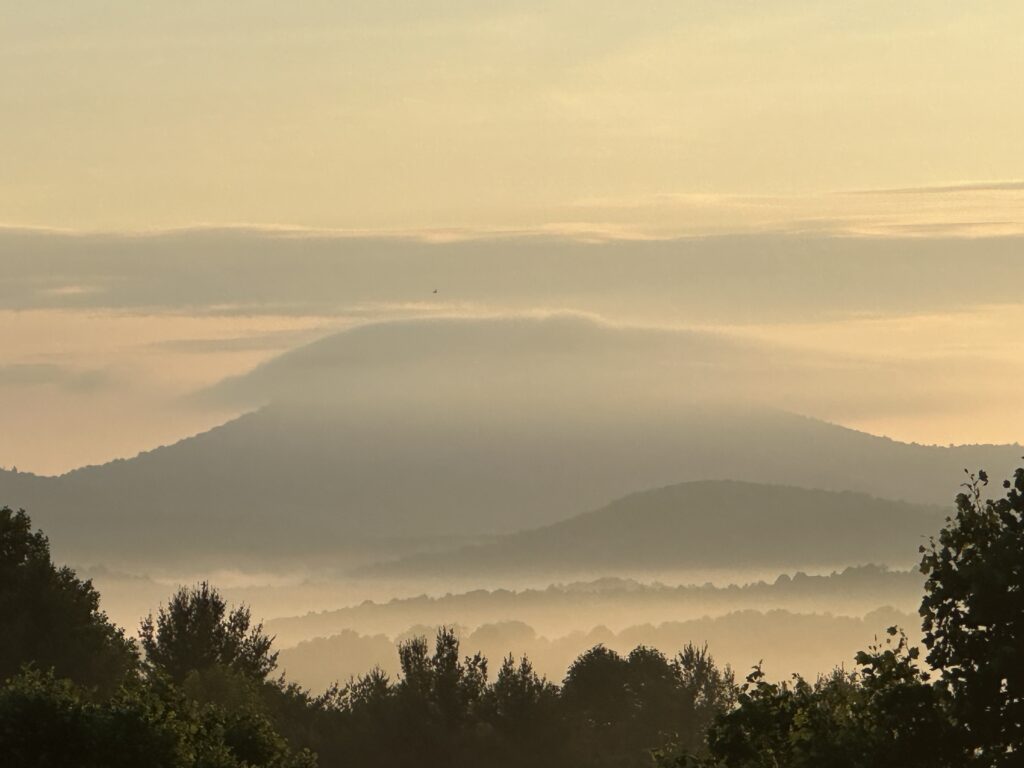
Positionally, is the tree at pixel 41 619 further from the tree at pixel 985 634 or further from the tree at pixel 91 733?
the tree at pixel 985 634

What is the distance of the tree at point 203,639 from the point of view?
502 feet

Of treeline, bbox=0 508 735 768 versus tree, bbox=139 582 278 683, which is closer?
treeline, bbox=0 508 735 768

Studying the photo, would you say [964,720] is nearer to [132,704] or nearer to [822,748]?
[822,748]

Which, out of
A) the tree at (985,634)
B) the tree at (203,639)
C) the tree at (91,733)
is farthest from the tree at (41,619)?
the tree at (985,634)

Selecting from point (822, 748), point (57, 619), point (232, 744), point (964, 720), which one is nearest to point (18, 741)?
point (232, 744)

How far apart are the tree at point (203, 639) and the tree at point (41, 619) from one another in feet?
75.6

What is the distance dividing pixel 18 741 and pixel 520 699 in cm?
10048

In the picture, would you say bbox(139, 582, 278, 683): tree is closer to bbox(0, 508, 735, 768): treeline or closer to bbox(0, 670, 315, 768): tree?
bbox(0, 508, 735, 768): treeline

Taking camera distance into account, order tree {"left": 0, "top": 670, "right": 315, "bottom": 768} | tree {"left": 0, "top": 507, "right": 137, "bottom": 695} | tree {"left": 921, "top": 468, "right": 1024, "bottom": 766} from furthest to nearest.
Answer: tree {"left": 0, "top": 507, "right": 137, "bottom": 695}
tree {"left": 0, "top": 670, "right": 315, "bottom": 768}
tree {"left": 921, "top": 468, "right": 1024, "bottom": 766}

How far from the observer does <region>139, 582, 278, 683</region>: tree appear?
153000 millimetres

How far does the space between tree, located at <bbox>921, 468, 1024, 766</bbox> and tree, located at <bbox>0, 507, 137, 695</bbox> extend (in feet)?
255

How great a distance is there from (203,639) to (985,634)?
105295 mm

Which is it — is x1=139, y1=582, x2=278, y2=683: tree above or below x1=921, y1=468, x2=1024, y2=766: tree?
above

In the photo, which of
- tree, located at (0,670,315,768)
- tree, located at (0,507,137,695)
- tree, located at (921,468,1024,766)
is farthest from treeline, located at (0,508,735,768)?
tree, located at (921,468,1024,766)
